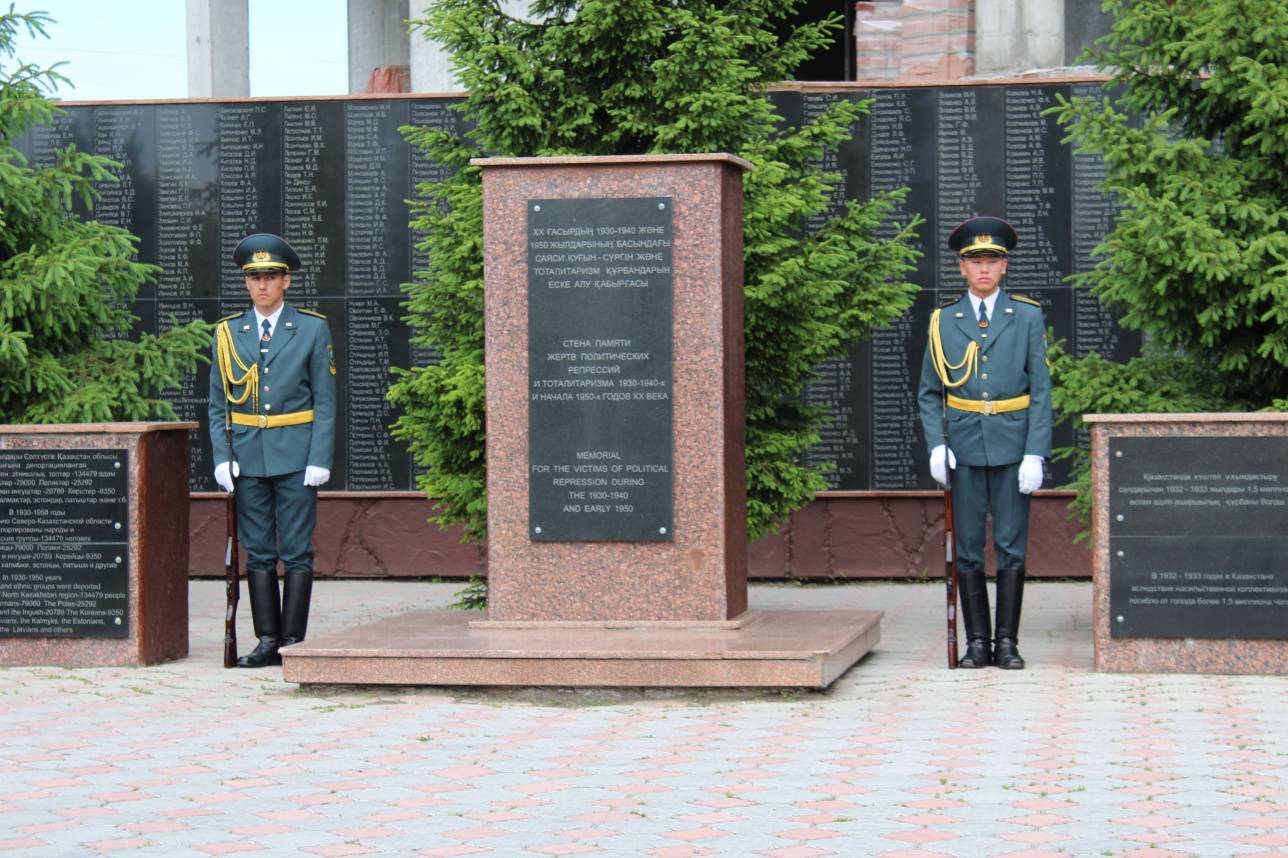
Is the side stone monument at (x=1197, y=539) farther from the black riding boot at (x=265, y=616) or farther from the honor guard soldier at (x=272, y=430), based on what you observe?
the black riding boot at (x=265, y=616)

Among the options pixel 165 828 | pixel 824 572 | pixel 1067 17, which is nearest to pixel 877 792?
pixel 165 828

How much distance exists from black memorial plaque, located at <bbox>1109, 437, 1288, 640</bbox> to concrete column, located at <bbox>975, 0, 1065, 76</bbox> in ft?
22.5

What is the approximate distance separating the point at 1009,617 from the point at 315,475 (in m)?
3.26

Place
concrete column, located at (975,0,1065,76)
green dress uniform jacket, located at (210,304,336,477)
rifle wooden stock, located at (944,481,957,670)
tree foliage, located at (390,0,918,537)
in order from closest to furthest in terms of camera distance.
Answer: rifle wooden stock, located at (944,481,957,670) → green dress uniform jacket, located at (210,304,336,477) → tree foliage, located at (390,0,918,537) → concrete column, located at (975,0,1065,76)

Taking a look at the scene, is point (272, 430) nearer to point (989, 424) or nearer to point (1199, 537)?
point (989, 424)

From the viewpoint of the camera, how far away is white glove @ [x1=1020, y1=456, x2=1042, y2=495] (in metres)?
9.02

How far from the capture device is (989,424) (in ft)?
30.2

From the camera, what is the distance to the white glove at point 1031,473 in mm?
9023

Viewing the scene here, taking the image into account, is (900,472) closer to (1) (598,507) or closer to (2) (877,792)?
(1) (598,507)

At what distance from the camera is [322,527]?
1413 centimetres

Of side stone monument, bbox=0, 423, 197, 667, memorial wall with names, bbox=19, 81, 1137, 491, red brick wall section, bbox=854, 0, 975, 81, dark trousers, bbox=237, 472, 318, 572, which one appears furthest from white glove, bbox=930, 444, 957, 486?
red brick wall section, bbox=854, 0, 975, 81

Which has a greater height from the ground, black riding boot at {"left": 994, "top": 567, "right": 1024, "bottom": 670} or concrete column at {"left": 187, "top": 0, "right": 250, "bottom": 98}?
concrete column at {"left": 187, "top": 0, "right": 250, "bottom": 98}

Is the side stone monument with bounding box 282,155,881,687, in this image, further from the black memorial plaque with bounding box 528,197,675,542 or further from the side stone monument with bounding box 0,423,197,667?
the side stone monument with bounding box 0,423,197,667

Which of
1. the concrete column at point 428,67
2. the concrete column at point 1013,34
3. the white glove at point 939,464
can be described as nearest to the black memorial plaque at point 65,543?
the white glove at point 939,464
